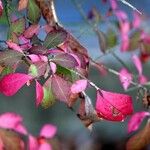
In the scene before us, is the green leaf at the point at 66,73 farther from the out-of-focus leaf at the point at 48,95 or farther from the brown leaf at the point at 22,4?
the brown leaf at the point at 22,4

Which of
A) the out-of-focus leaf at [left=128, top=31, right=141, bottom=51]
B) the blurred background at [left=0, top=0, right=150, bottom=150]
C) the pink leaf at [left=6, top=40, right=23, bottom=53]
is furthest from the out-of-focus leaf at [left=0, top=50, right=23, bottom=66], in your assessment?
the blurred background at [left=0, top=0, right=150, bottom=150]

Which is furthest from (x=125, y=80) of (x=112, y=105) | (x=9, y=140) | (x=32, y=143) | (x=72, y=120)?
(x=72, y=120)

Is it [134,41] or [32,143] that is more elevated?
[32,143]

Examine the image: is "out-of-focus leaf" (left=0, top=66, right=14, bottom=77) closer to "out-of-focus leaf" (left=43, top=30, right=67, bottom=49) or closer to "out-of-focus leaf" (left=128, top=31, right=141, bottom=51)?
"out-of-focus leaf" (left=43, top=30, right=67, bottom=49)

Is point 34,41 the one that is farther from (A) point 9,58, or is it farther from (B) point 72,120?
(B) point 72,120

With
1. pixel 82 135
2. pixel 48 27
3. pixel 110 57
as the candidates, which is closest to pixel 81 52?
pixel 48 27

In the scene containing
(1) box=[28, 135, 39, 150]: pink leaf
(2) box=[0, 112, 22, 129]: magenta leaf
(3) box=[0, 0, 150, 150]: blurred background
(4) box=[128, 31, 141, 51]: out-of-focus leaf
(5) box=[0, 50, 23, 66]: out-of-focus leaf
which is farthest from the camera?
(3) box=[0, 0, 150, 150]: blurred background

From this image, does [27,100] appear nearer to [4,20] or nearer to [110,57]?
[110,57]
